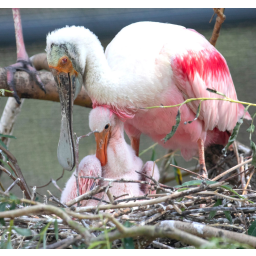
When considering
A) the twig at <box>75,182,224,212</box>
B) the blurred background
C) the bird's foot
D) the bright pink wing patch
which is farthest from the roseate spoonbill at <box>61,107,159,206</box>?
the blurred background

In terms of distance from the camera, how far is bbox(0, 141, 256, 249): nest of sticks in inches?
42.9

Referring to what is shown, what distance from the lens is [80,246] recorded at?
4.02 ft

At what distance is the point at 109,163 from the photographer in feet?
6.88

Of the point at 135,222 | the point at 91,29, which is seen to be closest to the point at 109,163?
the point at 135,222

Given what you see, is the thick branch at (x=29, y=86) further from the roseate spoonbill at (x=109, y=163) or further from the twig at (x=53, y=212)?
the twig at (x=53, y=212)

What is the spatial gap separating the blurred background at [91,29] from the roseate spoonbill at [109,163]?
3.17ft

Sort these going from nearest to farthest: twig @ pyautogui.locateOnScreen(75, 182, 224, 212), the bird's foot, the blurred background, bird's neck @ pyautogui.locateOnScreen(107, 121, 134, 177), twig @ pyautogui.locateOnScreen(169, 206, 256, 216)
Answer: twig @ pyautogui.locateOnScreen(75, 182, 224, 212), twig @ pyautogui.locateOnScreen(169, 206, 256, 216), bird's neck @ pyautogui.locateOnScreen(107, 121, 134, 177), the bird's foot, the blurred background

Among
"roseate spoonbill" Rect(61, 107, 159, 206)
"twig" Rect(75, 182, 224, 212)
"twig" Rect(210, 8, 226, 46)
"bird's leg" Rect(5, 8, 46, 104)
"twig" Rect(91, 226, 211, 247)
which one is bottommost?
"roseate spoonbill" Rect(61, 107, 159, 206)

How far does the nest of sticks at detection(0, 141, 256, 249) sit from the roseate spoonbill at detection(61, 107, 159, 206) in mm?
428

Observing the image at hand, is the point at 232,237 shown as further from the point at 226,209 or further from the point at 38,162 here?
the point at 38,162

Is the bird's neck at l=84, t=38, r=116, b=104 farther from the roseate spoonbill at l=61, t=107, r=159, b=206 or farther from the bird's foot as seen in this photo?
the bird's foot

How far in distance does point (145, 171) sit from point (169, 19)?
1.43m

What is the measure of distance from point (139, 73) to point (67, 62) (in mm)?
359

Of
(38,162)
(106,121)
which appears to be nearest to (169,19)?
(106,121)
